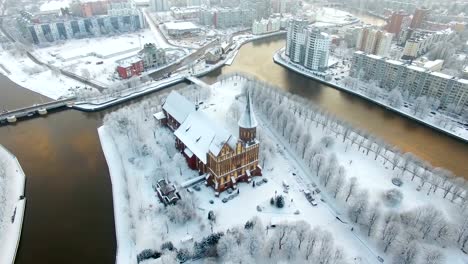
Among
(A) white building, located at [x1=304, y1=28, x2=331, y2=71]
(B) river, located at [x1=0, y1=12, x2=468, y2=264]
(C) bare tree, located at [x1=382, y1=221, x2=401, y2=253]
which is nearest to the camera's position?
(C) bare tree, located at [x1=382, y1=221, x2=401, y2=253]

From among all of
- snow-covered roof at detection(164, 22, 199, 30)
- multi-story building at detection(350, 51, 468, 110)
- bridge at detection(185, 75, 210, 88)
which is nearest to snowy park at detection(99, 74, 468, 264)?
bridge at detection(185, 75, 210, 88)

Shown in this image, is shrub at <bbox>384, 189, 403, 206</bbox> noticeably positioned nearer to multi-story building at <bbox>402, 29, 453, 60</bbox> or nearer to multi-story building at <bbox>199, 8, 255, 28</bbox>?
multi-story building at <bbox>402, 29, 453, 60</bbox>

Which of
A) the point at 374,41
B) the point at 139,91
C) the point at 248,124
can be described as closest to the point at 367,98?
the point at 374,41

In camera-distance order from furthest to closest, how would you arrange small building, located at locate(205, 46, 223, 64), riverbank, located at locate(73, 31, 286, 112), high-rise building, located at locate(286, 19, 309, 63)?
small building, located at locate(205, 46, 223, 64) → high-rise building, located at locate(286, 19, 309, 63) → riverbank, located at locate(73, 31, 286, 112)

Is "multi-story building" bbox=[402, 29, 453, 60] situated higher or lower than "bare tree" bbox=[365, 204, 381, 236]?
higher

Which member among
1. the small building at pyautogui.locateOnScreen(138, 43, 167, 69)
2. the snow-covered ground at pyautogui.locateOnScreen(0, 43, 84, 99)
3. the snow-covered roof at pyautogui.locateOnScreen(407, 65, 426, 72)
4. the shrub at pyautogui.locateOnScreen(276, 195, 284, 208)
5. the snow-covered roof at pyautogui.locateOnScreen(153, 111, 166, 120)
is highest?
the snow-covered roof at pyautogui.locateOnScreen(407, 65, 426, 72)

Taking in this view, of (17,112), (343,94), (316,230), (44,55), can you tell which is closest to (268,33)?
(343,94)

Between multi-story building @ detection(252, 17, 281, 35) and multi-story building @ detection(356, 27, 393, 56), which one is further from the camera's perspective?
multi-story building @ detection(252, 17, 281, 35)
